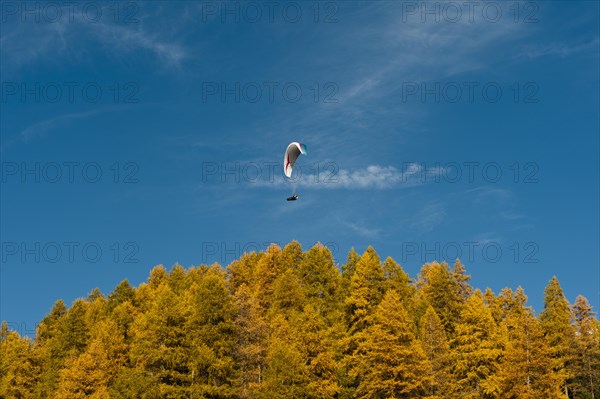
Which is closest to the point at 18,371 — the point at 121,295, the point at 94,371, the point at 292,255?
the point at 121,295

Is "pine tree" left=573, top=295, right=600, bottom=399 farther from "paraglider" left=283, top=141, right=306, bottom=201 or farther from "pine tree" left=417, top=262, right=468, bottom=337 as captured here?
"paraglider" left=283, top=141, right=306, bottom=201

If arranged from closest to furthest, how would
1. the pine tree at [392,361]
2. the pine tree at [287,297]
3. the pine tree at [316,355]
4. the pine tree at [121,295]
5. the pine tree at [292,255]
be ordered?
the pine tree at [392,361], the pine tree at [316,355], the pine tree at [287,297], the pine tree at [121,295], the pine tree at [292,255]

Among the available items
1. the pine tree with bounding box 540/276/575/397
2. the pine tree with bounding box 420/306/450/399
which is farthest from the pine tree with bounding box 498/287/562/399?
the pine tree with bounding box 540/276/575/397

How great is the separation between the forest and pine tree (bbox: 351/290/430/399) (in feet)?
0.40

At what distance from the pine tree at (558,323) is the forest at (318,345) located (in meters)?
0.18

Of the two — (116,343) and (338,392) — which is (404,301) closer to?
(338,392)

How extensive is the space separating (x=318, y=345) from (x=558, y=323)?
38.5m

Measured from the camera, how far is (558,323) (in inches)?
3108

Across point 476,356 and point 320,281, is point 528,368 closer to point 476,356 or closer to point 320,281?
point 476,356

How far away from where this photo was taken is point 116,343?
231ft

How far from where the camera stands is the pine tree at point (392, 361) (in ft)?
179

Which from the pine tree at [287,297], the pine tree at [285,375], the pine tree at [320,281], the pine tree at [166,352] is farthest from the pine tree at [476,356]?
the pine tree at [166,352]

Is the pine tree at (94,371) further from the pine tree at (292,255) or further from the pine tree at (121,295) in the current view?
the pine tree at (292,255)

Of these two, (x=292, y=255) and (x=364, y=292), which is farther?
(x=292, y=255)
